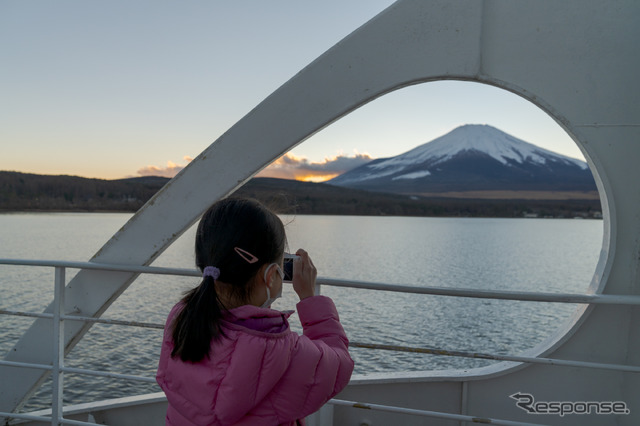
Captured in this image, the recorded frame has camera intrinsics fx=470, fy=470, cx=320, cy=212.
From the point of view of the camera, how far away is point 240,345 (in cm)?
91

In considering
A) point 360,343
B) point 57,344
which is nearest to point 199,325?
point 360,343

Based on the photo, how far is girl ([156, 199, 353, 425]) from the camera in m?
0.91

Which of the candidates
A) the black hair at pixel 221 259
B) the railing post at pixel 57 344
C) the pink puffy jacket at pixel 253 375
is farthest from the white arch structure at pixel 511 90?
the pink puffy jacket at pixel 253 375

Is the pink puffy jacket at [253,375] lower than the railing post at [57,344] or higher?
higher

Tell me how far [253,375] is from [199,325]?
0.15 metres

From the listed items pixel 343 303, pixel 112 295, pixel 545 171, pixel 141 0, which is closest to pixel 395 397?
pixel 112 295

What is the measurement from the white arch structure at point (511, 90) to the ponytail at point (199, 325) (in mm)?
1350

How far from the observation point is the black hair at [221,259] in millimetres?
936

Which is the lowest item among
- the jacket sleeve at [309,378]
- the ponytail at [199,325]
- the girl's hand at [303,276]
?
the jacket sleeve at [309,378]

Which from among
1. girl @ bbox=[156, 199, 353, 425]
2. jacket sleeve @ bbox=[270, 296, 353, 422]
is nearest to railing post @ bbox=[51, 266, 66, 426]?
girl @ bbox=[156, 199, 353, 425]

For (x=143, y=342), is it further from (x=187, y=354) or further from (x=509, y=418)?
(x=187, y=354)

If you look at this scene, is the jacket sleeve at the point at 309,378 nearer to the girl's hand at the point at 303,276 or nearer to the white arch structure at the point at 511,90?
the girl's hand at the point at 303,276

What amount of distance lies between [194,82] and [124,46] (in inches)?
220

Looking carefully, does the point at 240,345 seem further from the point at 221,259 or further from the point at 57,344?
the point at 57,344
